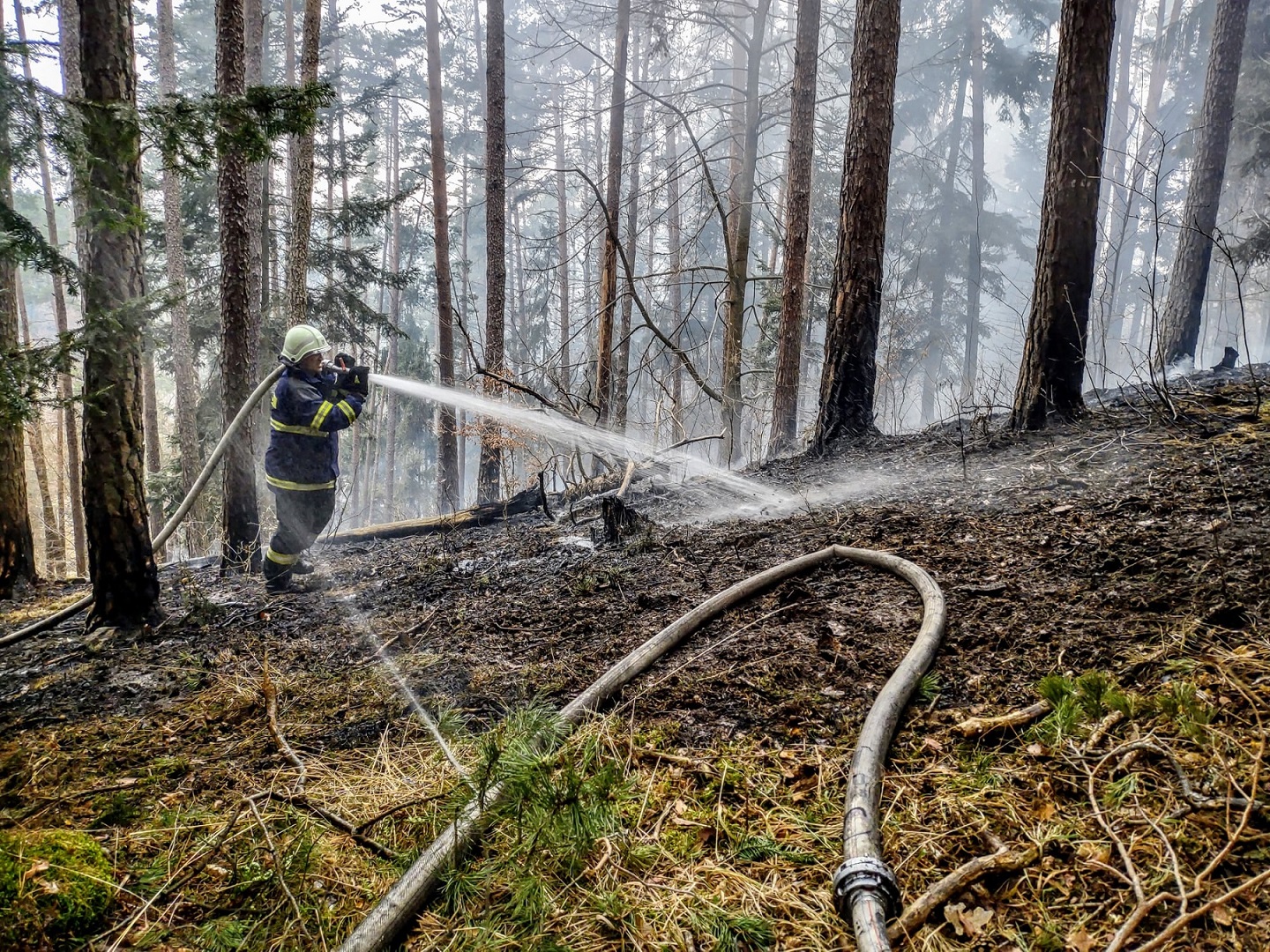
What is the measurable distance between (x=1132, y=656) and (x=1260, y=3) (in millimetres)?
24702

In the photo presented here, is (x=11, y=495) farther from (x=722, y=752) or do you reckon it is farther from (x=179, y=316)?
(x=722, y=752)

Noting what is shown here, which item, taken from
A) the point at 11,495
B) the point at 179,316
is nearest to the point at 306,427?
the point at 11,495

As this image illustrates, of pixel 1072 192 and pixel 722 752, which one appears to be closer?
pixel 722 752

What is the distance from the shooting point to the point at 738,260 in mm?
10375

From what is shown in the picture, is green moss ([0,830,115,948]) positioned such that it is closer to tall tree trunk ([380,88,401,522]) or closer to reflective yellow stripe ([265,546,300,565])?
reflective yellow stripe ([265,546,300,565])

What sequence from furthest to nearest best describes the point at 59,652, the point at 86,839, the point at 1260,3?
the point at 1260,3
the point at 59,652
the point at 86,839

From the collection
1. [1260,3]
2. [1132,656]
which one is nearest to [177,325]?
[1132,656]

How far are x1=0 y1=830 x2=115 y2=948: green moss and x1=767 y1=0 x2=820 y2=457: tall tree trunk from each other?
8.11 m

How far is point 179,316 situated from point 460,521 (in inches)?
333

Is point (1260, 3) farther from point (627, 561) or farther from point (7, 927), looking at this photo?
point (7, 927)

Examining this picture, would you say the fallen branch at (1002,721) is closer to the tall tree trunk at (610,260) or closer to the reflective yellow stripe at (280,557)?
the reflective yellow stripe at (280,557)

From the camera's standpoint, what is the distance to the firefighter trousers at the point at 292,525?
5805 millimetres

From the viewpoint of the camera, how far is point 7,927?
1.69 metres

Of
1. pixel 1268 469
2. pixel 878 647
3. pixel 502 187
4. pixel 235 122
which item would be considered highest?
pixel 502 187
